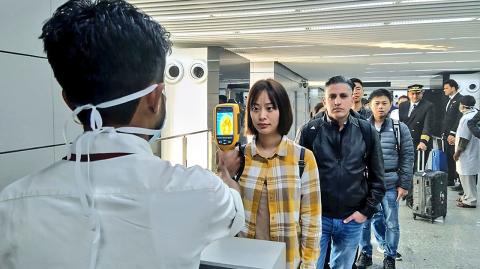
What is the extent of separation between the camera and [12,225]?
25.5 inches

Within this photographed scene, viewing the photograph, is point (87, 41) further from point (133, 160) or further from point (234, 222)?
point (234, 222)

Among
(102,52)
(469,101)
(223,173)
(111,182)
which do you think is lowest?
(223,173)

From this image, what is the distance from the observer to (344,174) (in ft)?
7.48

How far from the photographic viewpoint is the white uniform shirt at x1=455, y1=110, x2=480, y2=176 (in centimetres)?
517

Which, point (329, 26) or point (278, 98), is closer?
point (278, 98)

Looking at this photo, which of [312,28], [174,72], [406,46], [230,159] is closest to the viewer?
[230,159]

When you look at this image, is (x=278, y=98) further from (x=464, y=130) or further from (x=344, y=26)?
(x=464, y=130)

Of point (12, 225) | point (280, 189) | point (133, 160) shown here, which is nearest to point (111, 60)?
point (133, 160)

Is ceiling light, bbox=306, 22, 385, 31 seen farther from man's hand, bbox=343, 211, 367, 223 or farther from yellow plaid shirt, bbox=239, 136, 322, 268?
yellow plaid shirt, bbox=239, 136, 322, 268

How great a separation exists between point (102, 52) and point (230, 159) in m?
1.00

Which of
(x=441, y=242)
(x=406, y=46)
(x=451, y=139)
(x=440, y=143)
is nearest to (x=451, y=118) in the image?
(x=451, y=139)

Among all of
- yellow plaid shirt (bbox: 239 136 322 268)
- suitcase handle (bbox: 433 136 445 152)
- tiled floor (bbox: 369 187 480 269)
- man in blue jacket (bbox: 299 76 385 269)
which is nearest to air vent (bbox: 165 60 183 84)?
man in blue jacket (bbox: 299 76 385 269)

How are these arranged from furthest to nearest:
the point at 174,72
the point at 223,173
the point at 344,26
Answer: the point at 174,72 < the point at 344,26 < the point at 223,173

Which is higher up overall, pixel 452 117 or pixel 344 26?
pixel 344 26
